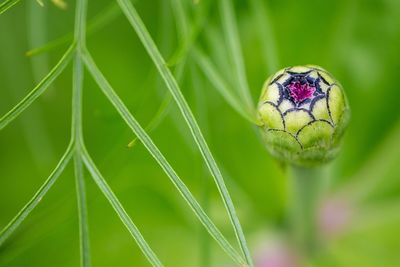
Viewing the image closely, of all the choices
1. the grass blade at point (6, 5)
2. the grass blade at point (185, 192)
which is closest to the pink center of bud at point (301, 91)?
the grass blade at point (185, 192)

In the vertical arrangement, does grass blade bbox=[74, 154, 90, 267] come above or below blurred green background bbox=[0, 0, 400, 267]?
below

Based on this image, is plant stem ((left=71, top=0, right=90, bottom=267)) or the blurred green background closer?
plant stem ((left=71, top=0, right=90, bottom=267))

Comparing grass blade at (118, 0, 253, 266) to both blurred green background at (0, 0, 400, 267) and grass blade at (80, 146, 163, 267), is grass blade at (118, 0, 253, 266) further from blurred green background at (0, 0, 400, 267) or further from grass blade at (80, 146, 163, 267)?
blurred green background at (0, 0, 400, 267)

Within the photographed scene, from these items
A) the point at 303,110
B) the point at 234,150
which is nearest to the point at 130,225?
the point at 303,110

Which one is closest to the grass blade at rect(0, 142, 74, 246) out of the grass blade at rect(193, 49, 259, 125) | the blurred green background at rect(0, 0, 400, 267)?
the grass blade at rect(193, 49, 259, 125)

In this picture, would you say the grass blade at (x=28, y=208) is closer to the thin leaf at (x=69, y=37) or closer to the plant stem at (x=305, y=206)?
the thin leaf at (x=69, y=37)

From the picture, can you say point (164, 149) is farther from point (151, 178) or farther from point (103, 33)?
point (103, 33)

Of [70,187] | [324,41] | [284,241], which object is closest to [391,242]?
[284,241]

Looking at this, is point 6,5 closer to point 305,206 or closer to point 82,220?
point 82,220
